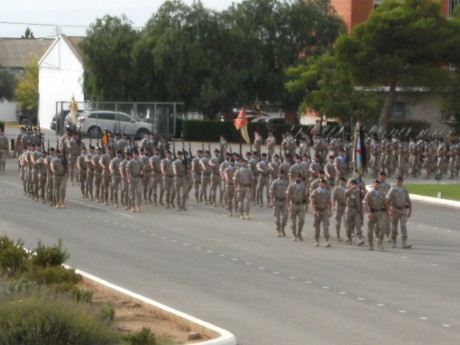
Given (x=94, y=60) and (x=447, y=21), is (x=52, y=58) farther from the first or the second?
(x=447, y=21)

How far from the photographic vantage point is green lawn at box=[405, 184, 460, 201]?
38.8 m

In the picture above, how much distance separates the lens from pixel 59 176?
109 ft

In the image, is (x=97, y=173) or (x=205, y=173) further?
(x=97, y=173)

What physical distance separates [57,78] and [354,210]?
6365cm

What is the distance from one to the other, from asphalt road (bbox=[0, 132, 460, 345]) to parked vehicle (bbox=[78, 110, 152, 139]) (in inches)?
1060

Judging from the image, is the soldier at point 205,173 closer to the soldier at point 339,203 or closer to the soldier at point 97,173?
the soldier at point 97,173

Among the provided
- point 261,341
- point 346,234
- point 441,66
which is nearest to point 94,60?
point 441,66

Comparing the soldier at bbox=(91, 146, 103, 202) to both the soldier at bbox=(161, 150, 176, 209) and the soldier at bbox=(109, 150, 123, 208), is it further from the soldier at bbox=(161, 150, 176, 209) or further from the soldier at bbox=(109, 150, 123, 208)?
the soldier at bbox=(161, 150, 176, 209)

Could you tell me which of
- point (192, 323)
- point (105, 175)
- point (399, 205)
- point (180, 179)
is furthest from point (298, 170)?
point (192, 323)

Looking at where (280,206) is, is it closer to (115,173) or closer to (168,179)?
(168,179)

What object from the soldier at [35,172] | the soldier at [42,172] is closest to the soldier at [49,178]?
the soldier at [42,172]

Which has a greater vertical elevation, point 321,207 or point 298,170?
point 298,170

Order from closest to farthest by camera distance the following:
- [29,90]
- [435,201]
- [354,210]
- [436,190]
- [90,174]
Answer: [354,210], [90,174], [435,201], [436,190], [29,90]

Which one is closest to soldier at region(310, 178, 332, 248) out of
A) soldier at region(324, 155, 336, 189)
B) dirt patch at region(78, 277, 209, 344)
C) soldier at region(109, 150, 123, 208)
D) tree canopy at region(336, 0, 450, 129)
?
dirt patch at region(78, 277, 209, 344)
